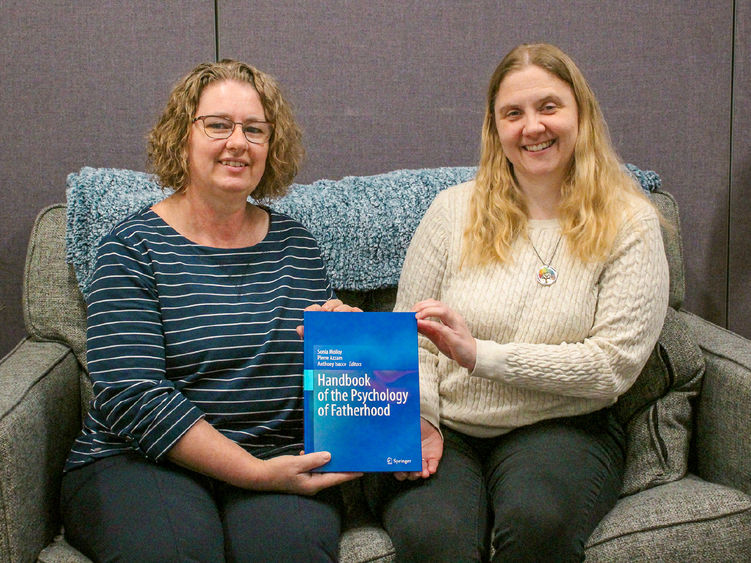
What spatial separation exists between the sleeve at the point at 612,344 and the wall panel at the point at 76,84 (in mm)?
1230

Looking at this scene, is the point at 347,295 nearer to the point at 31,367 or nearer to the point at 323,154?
the point at 323,154

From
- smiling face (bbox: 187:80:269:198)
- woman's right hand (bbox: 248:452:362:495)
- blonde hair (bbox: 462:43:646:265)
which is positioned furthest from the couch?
smiling face (bbox: 187:80:269:198)

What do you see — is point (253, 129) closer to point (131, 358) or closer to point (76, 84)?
point (131, 358)

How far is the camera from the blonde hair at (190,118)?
1471 millimetres

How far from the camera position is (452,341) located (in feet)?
4.69

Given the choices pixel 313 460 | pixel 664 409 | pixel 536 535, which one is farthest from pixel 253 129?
pixel 664 409

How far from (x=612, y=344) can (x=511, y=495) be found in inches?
14.2

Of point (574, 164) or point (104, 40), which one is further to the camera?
point (104, 40)

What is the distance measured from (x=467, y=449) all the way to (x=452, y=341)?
255mm

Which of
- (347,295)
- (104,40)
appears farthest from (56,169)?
(347,295)

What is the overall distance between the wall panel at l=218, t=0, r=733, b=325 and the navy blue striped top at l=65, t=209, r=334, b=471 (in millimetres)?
745

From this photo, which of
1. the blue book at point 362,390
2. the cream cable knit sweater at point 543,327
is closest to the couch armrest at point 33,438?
the blue book at point 362,390

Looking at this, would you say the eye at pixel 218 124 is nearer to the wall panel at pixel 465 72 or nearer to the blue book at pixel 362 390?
the blue book at pixel 362 390

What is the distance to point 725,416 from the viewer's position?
5.14 feet
